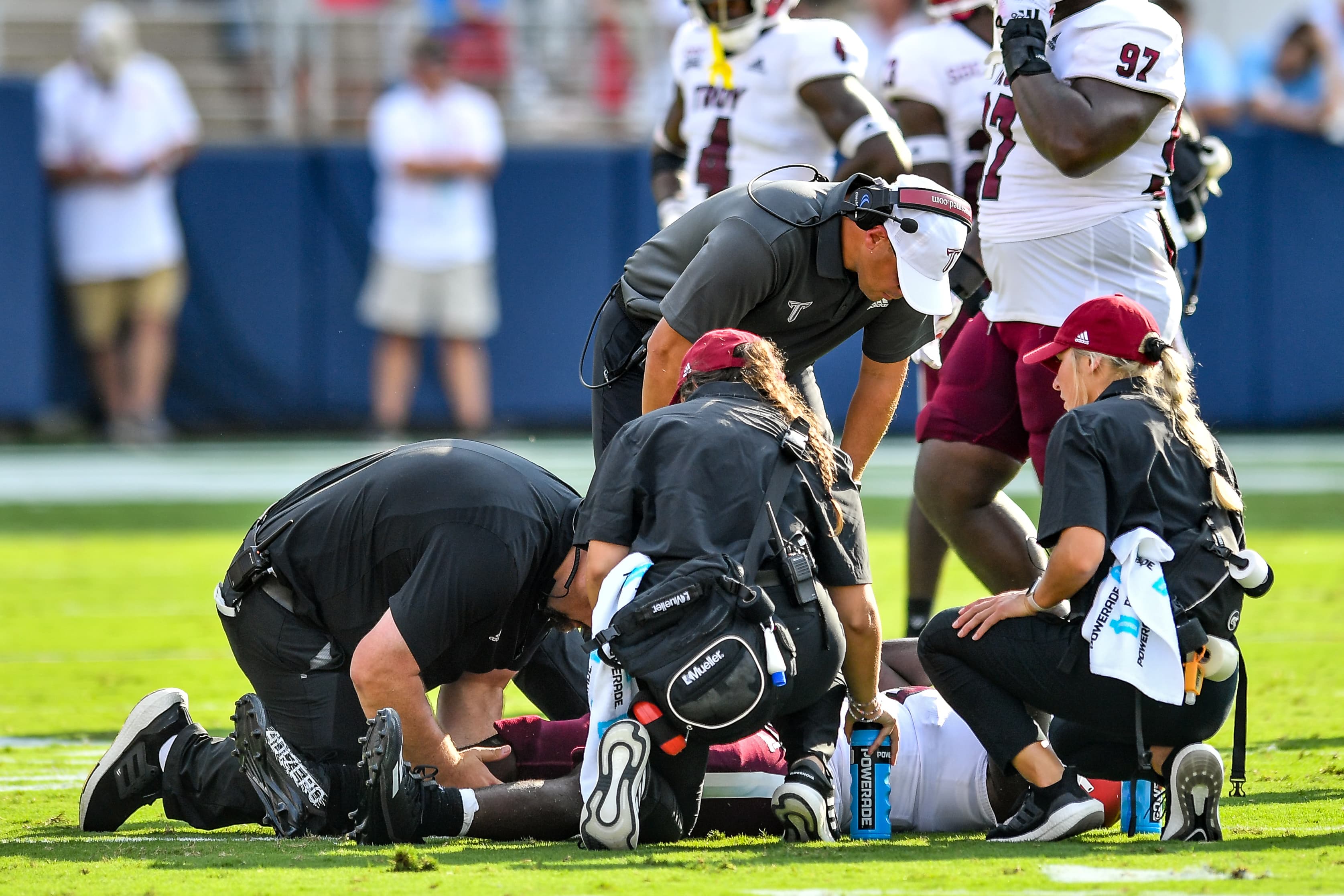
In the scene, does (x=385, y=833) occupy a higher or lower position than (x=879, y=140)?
lower

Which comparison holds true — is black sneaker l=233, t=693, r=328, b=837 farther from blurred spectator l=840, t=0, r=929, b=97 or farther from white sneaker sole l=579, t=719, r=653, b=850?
blurred spectator l=840, t=0, r=929, b=97

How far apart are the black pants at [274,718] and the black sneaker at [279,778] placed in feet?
0.38

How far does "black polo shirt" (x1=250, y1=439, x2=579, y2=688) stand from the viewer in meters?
4.19

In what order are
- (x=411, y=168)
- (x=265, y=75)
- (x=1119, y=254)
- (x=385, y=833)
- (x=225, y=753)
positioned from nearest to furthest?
(x=385, y=833) → (x=225, y=753) → (x=1119, y=254) → (x=411, y=168) → (x=265, y=75)

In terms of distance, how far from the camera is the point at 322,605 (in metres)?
4.48

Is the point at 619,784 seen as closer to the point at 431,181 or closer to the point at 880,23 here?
the point at 880,23

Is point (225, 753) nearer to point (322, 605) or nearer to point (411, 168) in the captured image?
point (322, 605)

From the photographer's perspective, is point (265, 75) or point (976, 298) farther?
point (265, 75)

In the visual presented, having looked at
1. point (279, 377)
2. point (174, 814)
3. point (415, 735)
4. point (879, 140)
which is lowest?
point (279, 377)

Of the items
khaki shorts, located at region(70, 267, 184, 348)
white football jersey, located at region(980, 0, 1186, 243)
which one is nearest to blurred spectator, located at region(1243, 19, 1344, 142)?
khaki shorts, located at region(70, 267, 184, 348)

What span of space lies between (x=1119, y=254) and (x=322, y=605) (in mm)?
2276

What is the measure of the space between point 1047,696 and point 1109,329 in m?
0.82

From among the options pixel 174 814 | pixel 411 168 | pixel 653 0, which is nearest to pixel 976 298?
pixel 174 814

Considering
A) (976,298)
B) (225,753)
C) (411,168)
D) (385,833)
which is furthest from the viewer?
(411,168)
